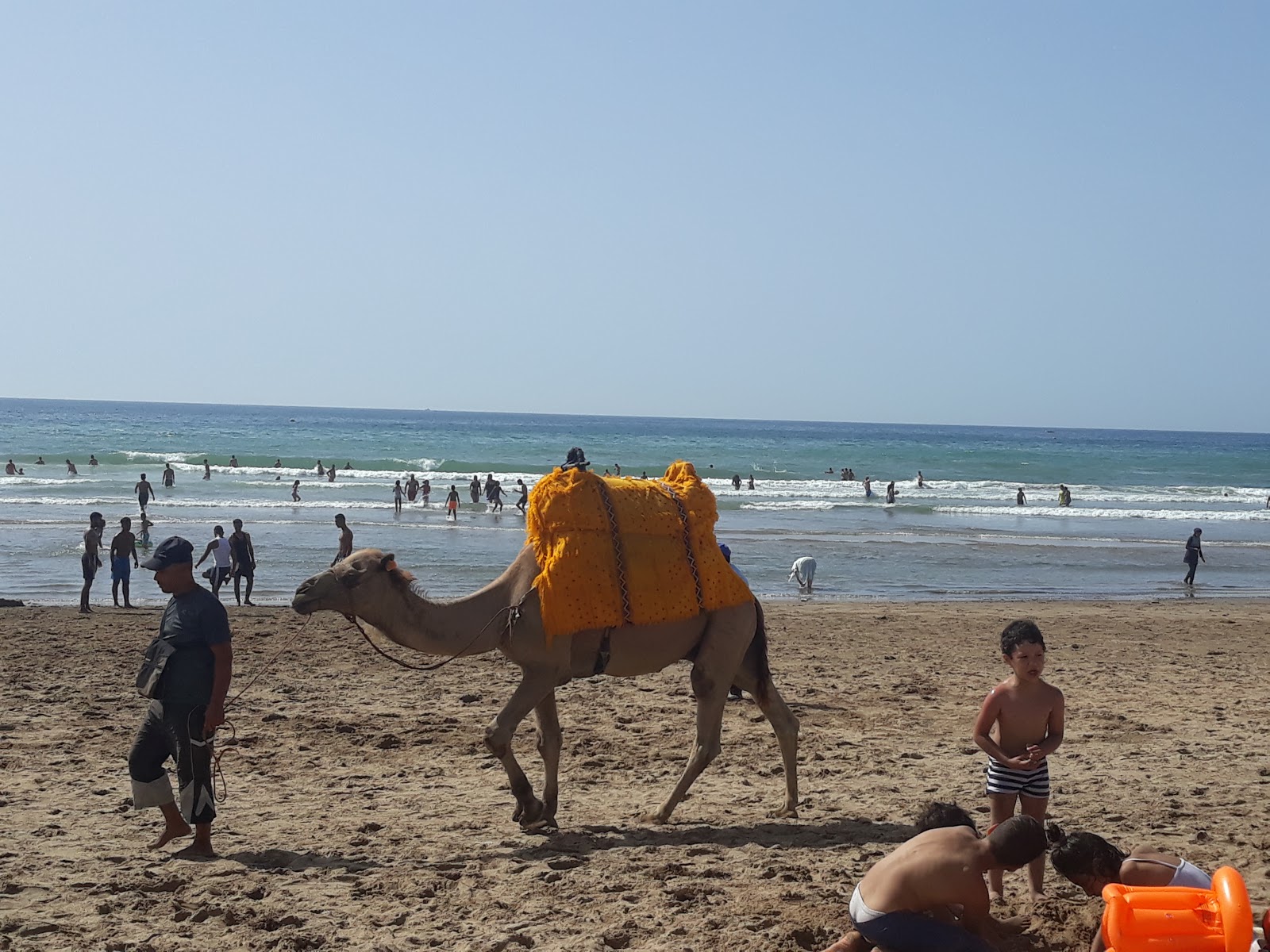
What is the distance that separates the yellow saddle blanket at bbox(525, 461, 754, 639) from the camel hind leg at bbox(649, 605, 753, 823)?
0.13 metres

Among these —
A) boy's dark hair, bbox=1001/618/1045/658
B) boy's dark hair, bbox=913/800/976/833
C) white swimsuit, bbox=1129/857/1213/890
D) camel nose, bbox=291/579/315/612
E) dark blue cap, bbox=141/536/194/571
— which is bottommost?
white swimsuit, bbox=1129/857/1213/890

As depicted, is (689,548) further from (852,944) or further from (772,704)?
(852,944)

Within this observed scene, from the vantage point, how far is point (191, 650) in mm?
6828

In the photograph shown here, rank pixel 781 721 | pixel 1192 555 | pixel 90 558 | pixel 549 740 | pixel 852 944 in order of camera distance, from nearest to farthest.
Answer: pixel 852 944, pixel 549 740, pixel 781 721, pixel 90 558, pixel 1192 555

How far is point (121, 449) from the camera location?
77.8 metres

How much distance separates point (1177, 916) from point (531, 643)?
410 centimetres

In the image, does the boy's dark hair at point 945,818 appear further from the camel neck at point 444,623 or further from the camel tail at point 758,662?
the camel neck at point 444,623

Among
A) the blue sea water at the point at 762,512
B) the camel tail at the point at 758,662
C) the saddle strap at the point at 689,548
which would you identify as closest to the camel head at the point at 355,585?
the saddle strap at the point at 689,548

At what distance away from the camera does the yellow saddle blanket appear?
7.51 meters

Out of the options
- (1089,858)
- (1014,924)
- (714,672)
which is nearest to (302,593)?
(714,672)

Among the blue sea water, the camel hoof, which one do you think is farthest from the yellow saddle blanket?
the blue sea water

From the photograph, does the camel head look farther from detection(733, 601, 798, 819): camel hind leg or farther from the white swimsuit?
the white swimsuit

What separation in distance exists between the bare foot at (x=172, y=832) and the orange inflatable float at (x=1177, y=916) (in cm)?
492

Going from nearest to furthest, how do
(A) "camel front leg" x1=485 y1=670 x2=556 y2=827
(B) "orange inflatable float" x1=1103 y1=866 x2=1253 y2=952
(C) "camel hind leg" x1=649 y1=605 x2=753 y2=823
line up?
(B) "orange inflatable float" x1=1103 y1=866 x2=1253 y2=952 → (A) "camel front leg" x1=485 y1=670 x2=556 y2=827 → (C) "camel hind leg" x1=649 y1=605 x2=753 y2=823
